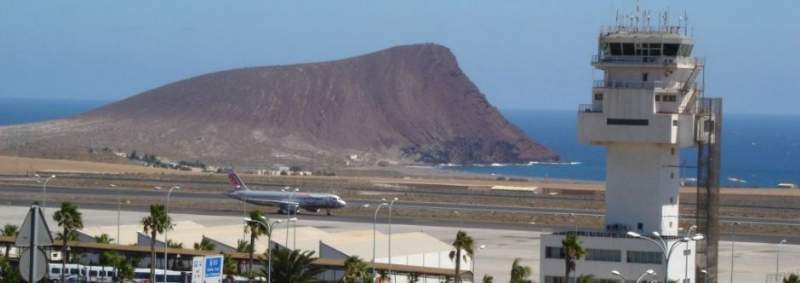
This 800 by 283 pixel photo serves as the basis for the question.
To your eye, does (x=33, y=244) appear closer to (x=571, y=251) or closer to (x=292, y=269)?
(x=292, y=269)

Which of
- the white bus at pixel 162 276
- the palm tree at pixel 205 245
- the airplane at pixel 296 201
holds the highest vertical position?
the airplane at pixel 296 201

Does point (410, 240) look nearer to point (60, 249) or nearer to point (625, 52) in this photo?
point (60, 249)

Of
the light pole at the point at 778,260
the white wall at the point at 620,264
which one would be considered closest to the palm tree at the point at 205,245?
the white wall at the point at 620,264

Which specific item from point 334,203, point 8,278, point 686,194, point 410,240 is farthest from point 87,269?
point 686,194

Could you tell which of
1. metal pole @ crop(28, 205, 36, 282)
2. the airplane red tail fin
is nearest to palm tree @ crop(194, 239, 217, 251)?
metal pole @ crop(28, 205, 36, 282)

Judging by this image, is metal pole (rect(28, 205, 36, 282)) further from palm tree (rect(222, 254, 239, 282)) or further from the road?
the road

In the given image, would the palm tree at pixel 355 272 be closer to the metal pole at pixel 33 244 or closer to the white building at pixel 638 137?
the white building at pixel 638 137
